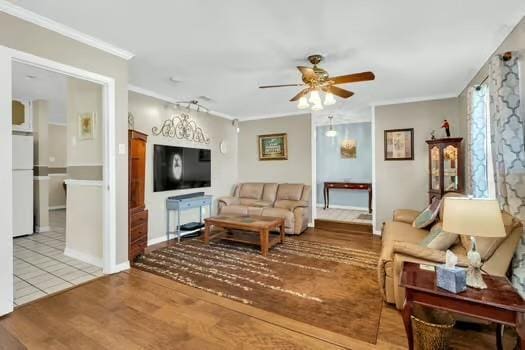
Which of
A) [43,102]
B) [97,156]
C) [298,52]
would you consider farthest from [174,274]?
[43,102]

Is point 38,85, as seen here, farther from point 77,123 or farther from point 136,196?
point 136,196

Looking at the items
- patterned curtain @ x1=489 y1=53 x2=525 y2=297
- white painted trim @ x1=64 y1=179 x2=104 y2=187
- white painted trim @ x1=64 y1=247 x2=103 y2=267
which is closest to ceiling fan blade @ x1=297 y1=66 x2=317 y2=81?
patterned curtain @ x1=489 y1=53 x2=525 y2=297

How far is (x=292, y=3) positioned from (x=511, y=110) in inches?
78.0

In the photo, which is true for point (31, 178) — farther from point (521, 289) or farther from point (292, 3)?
point (521, 289)

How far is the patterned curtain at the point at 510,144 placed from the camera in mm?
2016

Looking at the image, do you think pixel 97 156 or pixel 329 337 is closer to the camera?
pixel 329 337

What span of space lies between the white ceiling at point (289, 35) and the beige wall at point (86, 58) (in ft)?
0.65

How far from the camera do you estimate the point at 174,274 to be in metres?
3.01

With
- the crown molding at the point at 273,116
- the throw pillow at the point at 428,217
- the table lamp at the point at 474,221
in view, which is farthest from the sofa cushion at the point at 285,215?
the table lamp at the point at 474,221

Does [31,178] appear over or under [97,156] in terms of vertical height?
under

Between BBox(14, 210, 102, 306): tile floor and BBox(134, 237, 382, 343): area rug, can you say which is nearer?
BBox(134, 237, 382, 343): area rug

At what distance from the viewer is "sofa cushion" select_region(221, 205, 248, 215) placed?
16.5ft

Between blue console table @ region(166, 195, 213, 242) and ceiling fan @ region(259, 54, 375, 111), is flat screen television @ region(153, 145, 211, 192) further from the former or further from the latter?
ceiling fan @ region(259, 54, 375, 111)

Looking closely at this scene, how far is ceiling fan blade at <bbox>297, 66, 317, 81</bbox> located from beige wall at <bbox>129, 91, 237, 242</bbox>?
8.96 feet
